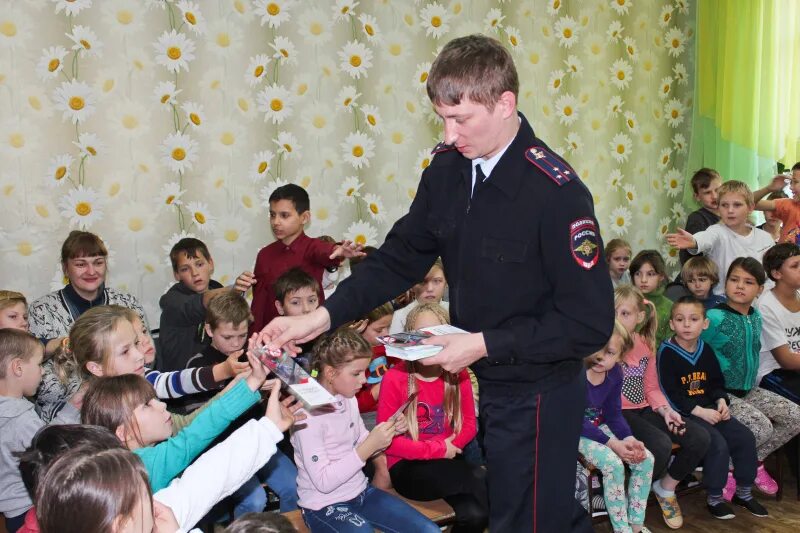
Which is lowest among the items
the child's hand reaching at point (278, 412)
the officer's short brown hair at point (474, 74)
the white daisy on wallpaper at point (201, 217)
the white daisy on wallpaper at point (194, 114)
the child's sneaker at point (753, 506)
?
the child's sneaker at point (753, 506)

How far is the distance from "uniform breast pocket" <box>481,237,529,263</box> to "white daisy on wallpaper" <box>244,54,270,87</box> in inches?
128

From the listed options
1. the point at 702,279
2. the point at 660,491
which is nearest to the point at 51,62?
the point at 660,491

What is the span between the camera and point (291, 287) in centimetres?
390

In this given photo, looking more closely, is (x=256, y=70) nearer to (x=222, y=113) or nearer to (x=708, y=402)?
(x=222, y=113)

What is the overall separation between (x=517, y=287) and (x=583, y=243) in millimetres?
198

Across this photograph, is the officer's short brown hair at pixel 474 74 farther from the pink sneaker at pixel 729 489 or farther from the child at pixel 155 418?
the pink sneaker at pixel 729 489

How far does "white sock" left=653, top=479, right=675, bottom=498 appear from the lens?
381cm

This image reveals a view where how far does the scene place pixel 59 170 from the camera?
437 centimetres

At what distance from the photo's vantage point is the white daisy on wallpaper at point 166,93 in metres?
4.57

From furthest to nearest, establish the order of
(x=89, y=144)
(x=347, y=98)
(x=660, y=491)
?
1. (x=347, y=98)
2. (x=89, y=144)
3. (x=660, y=491)

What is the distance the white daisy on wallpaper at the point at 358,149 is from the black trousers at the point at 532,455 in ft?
11.2

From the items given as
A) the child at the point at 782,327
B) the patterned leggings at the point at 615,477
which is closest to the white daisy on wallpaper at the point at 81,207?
the patterned leggings at the point at 615,477

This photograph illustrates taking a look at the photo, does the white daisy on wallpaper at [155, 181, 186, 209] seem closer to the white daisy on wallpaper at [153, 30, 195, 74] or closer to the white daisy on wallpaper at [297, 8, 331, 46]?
the white daisy on wallpaper at [153, 30, 195, 74]

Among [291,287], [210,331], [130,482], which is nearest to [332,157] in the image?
[291,287]
